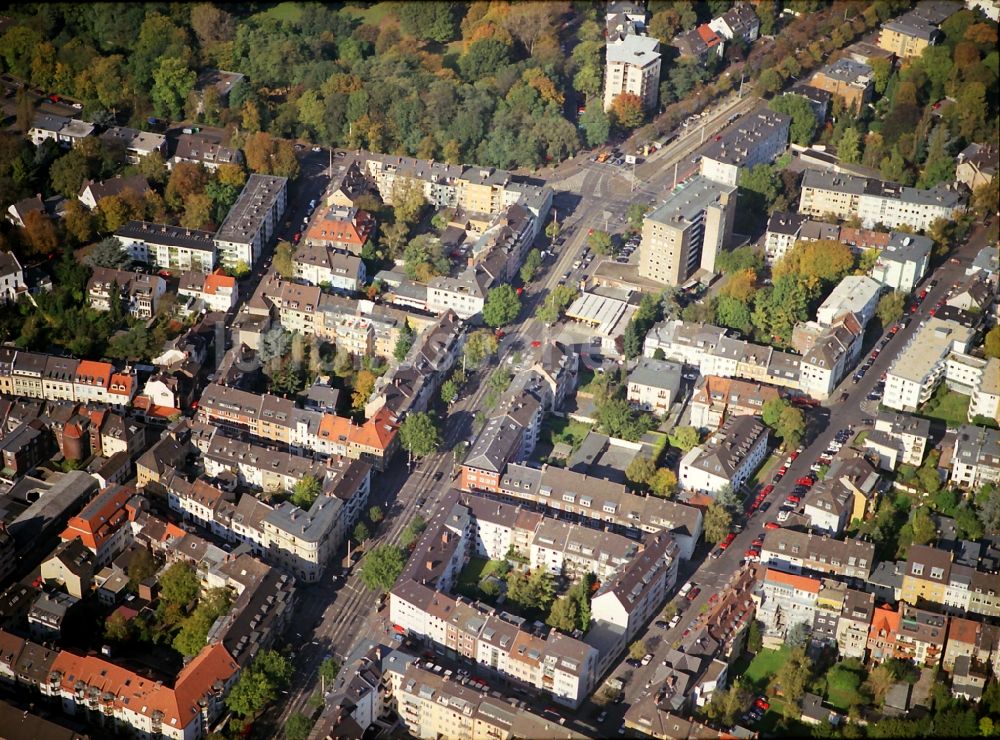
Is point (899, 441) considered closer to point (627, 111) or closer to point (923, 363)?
point (923, 363)

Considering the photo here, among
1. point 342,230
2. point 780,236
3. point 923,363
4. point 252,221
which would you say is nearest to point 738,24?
point 780,236

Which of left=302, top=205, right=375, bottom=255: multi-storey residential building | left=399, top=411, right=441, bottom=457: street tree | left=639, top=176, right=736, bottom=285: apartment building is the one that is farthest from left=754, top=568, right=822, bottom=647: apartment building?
left=302, top=205, right=375, bottom=255: multi-storey residential building

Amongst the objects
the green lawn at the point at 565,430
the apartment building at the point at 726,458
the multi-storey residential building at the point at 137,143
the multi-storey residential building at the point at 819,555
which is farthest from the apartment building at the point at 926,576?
the multi-storey residential building at the point at 137,143

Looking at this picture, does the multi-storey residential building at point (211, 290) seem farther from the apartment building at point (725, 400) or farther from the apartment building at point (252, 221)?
the apartment building at point (725, 400)

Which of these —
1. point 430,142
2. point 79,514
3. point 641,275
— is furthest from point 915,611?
point 430,142

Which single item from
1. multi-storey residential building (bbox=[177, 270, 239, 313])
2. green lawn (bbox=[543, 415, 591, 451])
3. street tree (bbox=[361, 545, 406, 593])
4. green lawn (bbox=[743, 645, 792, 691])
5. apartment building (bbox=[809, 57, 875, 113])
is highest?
apartment building (bbox=[809, 57, 875, 113])

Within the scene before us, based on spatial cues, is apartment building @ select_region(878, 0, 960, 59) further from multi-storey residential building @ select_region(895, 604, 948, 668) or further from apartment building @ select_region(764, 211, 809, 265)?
multi-storey residential building @ select_region(895, 604, 948, 668)
